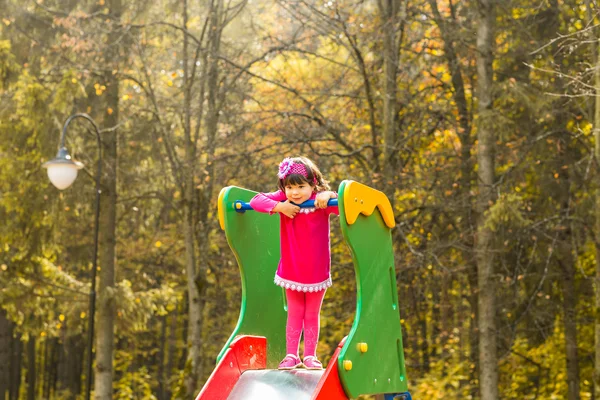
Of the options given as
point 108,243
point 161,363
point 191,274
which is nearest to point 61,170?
point 191,274

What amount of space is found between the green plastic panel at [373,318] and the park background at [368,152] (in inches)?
255

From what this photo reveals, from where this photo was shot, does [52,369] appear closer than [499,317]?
No

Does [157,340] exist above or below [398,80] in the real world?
below

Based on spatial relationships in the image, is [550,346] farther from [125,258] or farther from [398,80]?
[125,258]

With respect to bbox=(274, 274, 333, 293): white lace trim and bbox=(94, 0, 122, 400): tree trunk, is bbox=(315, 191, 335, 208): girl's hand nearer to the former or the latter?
bbox=(274, 274, 333, 293): white lace trim

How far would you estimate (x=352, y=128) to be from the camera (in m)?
14.7

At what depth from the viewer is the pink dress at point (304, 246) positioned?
5219 millimetres

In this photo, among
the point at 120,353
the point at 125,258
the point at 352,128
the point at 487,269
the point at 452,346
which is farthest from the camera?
the point at 120,353

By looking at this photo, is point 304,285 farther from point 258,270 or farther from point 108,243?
point 108,243

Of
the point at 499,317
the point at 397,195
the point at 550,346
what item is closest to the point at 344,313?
the point at 397,195

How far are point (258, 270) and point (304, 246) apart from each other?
812mm

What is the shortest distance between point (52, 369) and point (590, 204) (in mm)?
19096

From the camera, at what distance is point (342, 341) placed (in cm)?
492

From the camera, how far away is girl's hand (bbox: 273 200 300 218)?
5.15 metres
